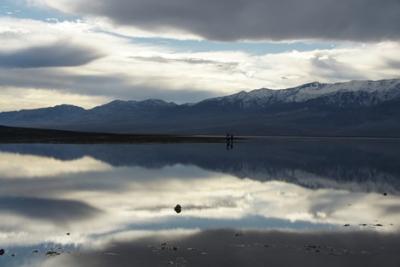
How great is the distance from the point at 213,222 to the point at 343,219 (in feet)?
23.6

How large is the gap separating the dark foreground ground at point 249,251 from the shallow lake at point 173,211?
0.08 meters

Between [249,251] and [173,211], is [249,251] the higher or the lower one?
the lower one

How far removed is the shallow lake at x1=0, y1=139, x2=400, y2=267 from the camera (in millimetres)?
22422

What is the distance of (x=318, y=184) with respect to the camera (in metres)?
47.4

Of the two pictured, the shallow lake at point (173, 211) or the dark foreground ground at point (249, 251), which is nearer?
the dark foreground ground at point (249, 251)

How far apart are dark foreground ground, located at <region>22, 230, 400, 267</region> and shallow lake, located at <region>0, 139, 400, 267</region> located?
78 millimetres

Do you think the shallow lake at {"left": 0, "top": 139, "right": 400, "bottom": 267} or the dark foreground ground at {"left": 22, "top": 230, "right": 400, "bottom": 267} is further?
the shallow lake at {"left": 0, "top": 139, "right": 400, "bottom": 267}

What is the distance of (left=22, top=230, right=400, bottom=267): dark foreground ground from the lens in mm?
20562

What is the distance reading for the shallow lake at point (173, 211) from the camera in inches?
883

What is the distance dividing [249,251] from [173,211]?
9.49 metres

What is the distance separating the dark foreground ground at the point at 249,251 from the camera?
67.5ft

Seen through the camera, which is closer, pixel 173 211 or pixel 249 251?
pixel 249 251

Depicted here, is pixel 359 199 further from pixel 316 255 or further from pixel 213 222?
pixel 316 255

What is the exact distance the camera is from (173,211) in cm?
3116
